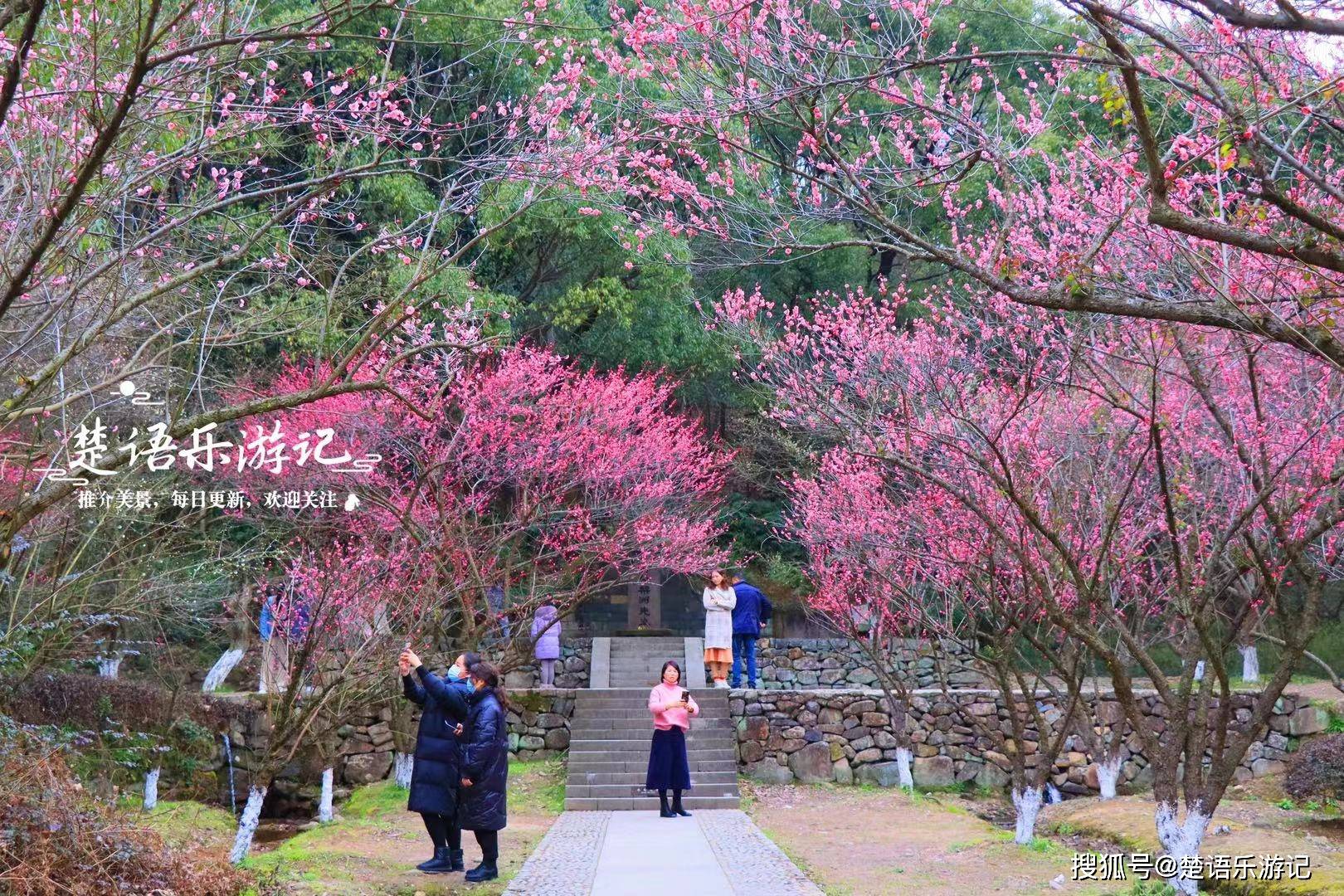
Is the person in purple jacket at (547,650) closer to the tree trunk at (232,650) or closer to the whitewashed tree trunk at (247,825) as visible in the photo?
the tree trunk at (232,650)

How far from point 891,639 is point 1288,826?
5.76m

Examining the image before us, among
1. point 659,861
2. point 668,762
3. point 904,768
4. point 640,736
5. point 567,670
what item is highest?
point 567,670

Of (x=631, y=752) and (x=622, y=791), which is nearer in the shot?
(x=622, y=791)

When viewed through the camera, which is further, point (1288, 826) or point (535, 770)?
point (535, 770)

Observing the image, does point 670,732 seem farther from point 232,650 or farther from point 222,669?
point 232,650

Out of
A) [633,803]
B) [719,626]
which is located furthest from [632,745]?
[719,626]

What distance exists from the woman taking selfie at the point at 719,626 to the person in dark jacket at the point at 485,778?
267 inches

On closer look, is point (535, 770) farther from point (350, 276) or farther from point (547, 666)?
point (350, 276)

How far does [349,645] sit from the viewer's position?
896 cm

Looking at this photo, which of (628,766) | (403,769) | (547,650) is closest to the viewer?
(628,766)

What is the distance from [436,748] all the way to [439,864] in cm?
84

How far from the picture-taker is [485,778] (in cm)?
675

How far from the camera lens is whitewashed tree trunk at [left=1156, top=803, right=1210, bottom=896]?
6.31 meters

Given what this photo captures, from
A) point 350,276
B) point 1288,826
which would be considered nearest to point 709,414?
point 350,276
